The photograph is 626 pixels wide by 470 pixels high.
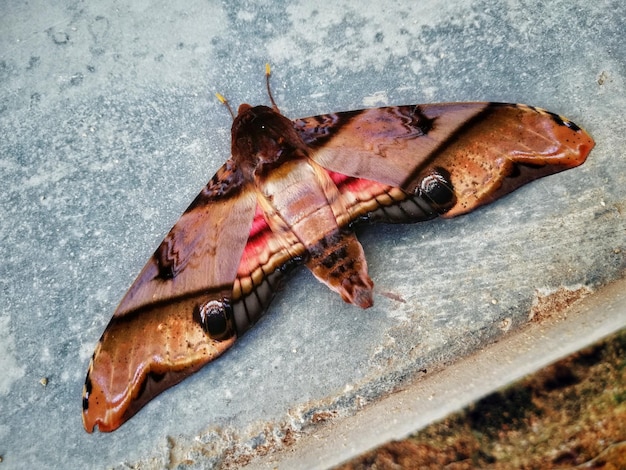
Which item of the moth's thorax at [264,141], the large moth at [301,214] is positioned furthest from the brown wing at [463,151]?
the moth's thorax at [264,141]

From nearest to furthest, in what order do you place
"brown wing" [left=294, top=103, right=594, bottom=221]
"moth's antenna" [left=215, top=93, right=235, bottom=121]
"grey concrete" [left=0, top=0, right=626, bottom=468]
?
"brown wing" [left=294, top=103, right=594, bottom=221] → "grey concrete" [left=0, top=0, right=626, bottom=468] → "moth's antenna" [left=215, top=93, right=235, bottom=121]

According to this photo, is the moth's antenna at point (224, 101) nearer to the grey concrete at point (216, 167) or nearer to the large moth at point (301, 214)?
the grey concrete at point (216, 167)

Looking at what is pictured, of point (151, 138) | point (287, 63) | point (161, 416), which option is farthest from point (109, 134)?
point (161, 416)

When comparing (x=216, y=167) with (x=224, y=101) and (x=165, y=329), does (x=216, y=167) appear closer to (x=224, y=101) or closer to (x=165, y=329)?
(x=224, y=101)

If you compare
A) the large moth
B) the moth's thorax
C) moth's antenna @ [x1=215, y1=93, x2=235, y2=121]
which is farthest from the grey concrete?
the moth's thorax

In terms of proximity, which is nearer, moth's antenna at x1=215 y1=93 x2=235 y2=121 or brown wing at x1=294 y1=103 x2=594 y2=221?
brown wing at x1=294 y1=103 x2=594 y2=221

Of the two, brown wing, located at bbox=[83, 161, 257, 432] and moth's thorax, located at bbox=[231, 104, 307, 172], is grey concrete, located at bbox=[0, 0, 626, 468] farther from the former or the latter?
moth's thorax, located at bbox=[231, 104, 307, 172]

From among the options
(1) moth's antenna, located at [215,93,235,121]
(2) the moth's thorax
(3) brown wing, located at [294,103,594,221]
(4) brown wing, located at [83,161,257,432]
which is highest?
(1) moth's antenna, located at [215,93,235,121]
